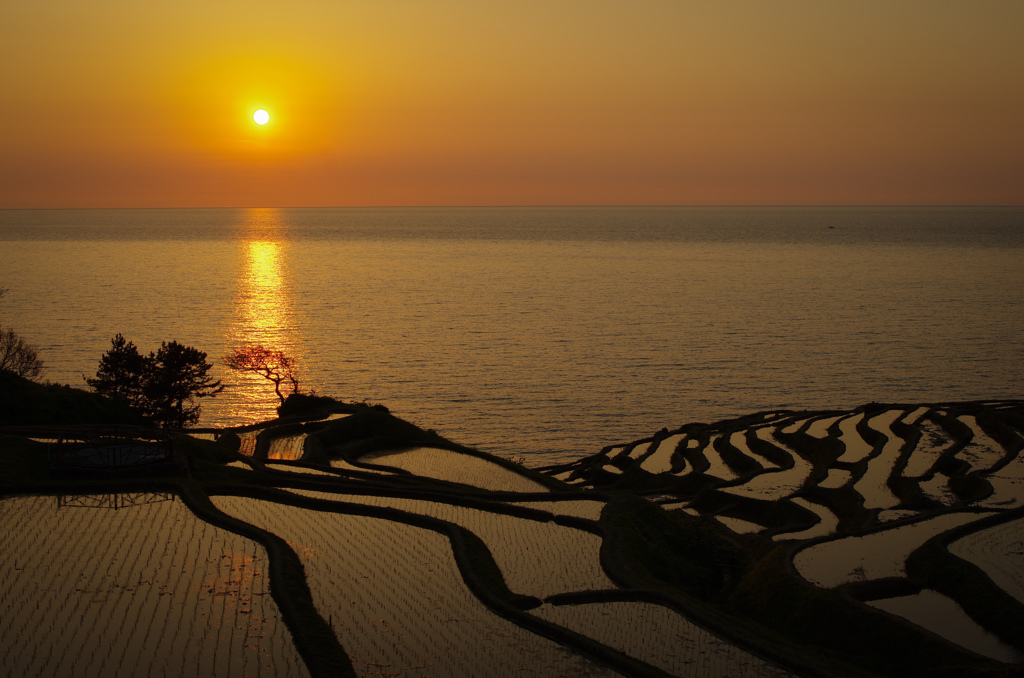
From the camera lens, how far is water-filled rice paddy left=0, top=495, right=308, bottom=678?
17.8m

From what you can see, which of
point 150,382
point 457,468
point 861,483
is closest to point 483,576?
A: point 457,468

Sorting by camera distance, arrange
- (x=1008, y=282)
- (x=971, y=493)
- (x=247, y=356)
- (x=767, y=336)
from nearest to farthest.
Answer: (x=971, y=493), (x=247, y=356), (x=767, y=336), (x=1008, y=282)

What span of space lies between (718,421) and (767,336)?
133 ft

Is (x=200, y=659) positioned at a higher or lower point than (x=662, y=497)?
higher

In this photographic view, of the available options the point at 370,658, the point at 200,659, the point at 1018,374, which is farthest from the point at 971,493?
the point at 1018,374

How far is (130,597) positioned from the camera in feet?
69.4

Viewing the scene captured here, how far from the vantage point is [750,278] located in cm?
16350

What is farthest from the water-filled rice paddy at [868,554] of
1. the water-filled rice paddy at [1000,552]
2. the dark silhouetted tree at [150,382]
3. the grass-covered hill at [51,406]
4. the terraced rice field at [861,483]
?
the dark silhouetted tree at [150,382]

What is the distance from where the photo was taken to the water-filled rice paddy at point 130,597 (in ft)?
58.4

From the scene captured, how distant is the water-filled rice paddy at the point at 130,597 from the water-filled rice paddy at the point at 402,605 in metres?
1.63

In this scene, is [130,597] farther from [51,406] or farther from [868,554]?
[51,406]

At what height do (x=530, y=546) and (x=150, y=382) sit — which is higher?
(x=530, y=546)

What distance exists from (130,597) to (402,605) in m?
6.85

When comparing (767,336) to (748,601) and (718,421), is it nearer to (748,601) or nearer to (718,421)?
(718,421)
